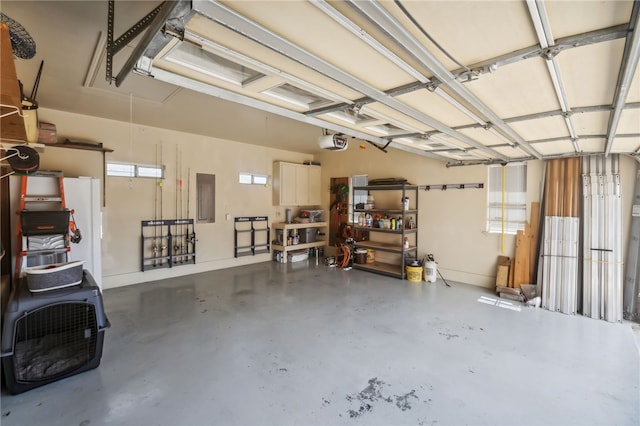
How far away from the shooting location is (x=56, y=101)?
3.90m

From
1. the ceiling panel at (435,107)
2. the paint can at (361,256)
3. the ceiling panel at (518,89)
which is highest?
the ceiling panel at (435,107)

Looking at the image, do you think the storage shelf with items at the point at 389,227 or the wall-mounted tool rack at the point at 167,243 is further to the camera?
the storage shelf with items at the point at 389,227

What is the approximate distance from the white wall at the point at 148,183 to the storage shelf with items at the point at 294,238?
559mm

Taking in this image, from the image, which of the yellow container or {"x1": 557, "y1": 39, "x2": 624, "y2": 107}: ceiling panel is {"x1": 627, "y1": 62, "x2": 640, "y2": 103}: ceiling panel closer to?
{"x1": 557, "y1": 39, "x2": 624, "y2": 107}: ceiling panel

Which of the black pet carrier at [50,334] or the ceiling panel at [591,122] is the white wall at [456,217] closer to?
the ceiling panel at [591,122]

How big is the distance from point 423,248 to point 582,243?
2496 mm

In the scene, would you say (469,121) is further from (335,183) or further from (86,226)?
(335,183)

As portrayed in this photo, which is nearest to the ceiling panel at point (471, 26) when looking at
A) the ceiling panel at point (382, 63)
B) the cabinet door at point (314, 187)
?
the ceiling panel at point (382, 63)

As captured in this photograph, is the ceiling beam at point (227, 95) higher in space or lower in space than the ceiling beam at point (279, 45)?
higher

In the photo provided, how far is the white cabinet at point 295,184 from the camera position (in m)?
7.07

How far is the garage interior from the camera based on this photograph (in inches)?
53.7

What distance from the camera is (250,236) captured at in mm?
6879

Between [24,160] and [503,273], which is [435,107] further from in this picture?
[503,273]

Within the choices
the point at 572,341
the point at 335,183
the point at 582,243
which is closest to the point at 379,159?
the point at 335,183
